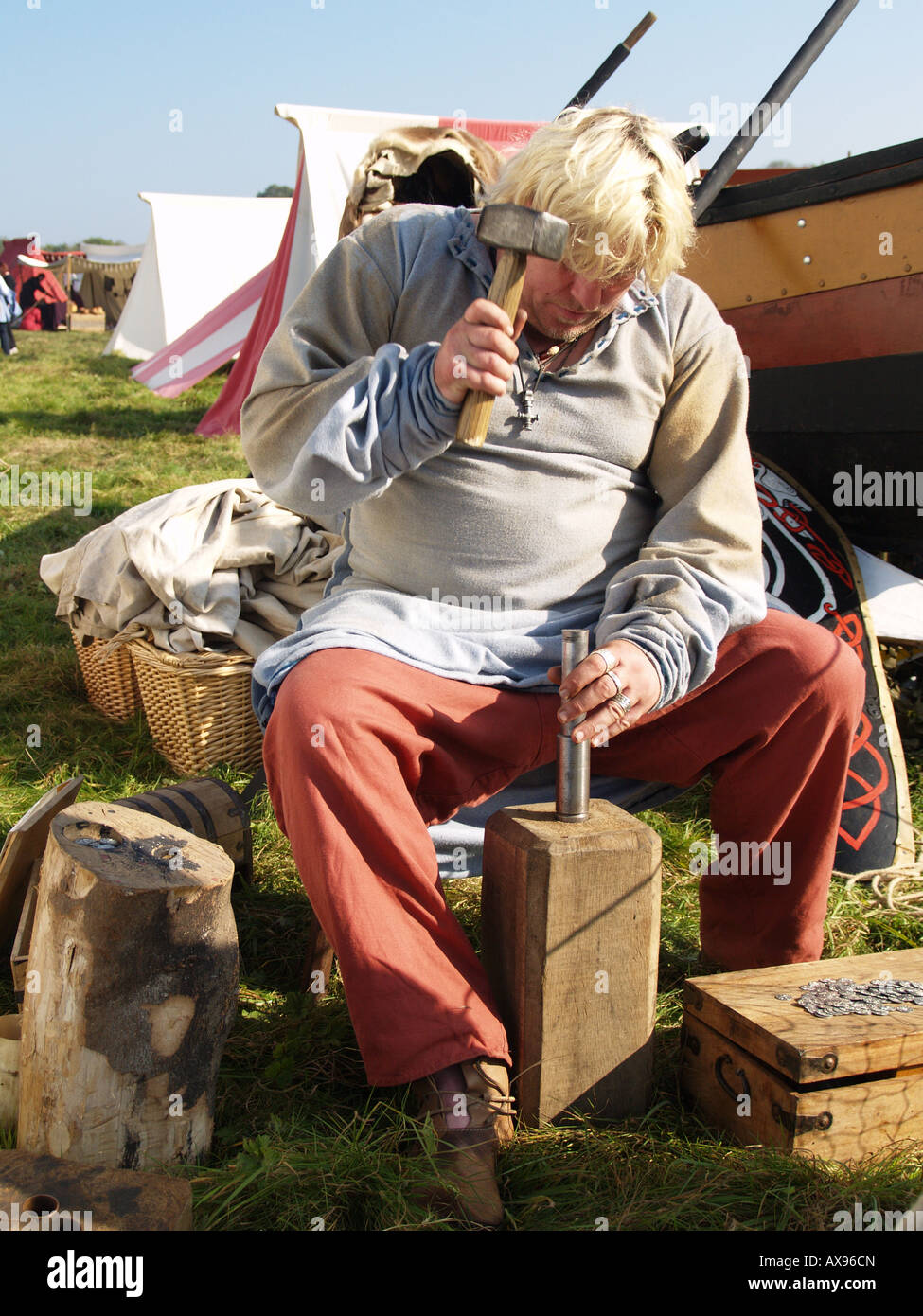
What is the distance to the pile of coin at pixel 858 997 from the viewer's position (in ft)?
5.14

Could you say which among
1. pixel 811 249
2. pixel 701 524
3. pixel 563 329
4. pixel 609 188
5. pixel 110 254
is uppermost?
pixel 110 254

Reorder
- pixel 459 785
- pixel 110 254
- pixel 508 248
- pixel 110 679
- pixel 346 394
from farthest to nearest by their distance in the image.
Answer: pixel 110 254 < pixel 110 679 < pixel 459 785 < pixel 346 394 < pixel 508 248

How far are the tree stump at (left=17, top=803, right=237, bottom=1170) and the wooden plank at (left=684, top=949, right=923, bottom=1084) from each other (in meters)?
0.73

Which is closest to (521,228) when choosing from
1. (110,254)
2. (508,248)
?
(508,248)

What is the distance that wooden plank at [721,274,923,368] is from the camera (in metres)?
2.92

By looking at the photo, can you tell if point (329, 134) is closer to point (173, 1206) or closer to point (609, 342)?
point (609, 342)

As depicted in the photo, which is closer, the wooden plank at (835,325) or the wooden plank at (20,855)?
the wooden plank at (20,855)

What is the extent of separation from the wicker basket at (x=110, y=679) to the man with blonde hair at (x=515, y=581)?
1.31m

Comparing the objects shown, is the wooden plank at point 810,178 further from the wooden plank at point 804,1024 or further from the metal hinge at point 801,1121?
the metal hinge at point 801,1121

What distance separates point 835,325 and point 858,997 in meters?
2.17

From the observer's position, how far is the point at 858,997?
1.61 meters

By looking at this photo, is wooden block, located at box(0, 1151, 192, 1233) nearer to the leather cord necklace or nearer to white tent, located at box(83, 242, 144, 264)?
the leather cord necklace

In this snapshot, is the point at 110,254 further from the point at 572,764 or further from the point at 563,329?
the point at 572,764

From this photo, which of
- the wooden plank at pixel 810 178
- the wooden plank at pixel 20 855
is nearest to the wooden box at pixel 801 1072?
the wooden plank at pixel 20 855
